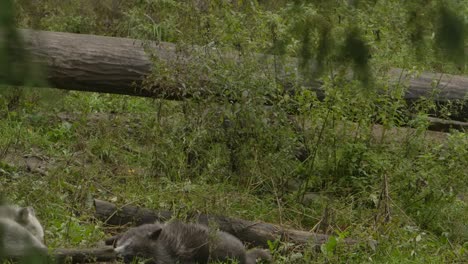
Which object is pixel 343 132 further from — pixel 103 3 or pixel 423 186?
pixel 103 3

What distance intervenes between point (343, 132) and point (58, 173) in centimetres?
292

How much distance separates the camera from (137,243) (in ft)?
23.4

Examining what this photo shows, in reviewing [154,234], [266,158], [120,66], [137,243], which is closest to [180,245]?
[154,234]

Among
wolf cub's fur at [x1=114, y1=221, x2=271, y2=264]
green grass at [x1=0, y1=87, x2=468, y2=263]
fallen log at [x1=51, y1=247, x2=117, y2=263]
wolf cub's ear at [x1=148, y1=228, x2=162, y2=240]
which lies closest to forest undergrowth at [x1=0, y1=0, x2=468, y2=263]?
green grass at [x1=0, y1=87, x2=468, y2=263]

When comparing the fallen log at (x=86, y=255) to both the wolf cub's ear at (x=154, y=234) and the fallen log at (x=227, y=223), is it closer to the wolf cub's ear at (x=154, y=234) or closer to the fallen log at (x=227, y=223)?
the wolf cub's ear at (x=154, y=234)

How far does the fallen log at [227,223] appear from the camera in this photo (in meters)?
7.79

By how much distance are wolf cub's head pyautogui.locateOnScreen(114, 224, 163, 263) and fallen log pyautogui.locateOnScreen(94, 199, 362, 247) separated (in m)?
0.61

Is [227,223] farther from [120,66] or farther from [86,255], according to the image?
[120,66]

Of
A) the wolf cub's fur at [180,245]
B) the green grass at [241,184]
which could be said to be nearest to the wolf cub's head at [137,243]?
the wolf cub's fur at [180,245]

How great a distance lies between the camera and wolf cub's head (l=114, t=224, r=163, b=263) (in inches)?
279

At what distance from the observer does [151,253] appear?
7.18 metres

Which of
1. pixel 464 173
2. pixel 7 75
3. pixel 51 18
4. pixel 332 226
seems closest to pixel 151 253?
pixel 332 226

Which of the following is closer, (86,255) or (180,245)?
(86,255)

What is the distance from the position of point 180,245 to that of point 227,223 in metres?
0.71
